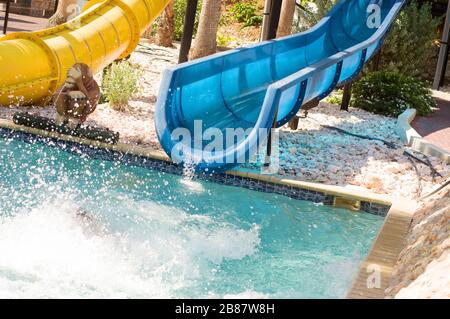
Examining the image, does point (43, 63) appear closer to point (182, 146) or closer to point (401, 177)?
point (182, 146)

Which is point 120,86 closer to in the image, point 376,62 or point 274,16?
point 274,16

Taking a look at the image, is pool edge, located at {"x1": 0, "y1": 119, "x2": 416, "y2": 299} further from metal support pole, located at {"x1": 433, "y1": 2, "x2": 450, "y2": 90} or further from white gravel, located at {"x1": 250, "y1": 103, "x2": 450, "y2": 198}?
metal support pole, located at {"x1": 433, "y1": 2, "x2": 450, "y2": 90}

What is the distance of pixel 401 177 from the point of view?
1064cm

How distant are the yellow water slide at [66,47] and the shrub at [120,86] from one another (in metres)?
0.37

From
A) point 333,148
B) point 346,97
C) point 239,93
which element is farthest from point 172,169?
point 346,97

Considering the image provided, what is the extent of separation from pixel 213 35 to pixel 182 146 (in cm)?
532

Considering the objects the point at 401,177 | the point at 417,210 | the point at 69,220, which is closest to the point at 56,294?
the point at 69,220

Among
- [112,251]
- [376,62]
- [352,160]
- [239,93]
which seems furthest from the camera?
[376,62]

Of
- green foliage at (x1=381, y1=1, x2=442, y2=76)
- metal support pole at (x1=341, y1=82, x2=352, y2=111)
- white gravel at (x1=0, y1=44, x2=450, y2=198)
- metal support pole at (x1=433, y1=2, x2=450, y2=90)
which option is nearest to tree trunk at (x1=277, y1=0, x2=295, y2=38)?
metal support pole at (x1=341, y1=82, x2=352, y2=111)

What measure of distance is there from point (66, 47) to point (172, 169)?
3.23m

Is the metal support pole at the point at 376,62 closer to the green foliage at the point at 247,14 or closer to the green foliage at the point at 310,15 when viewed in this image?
the green foliage at the point at 310,15

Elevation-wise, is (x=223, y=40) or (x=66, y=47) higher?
(x=66, y=47)

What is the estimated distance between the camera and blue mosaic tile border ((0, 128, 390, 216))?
32.3 ft

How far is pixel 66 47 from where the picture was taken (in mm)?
12484
